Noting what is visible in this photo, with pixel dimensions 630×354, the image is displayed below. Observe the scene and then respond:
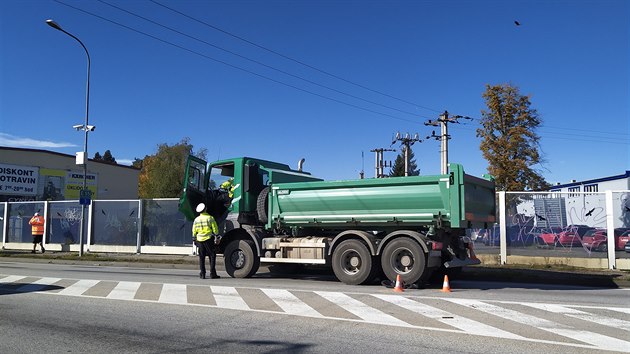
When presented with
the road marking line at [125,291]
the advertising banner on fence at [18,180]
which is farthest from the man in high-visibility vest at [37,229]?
the advertising banner on fence at [18,180]

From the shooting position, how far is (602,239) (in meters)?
14.8

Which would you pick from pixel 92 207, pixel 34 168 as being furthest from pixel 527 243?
pixel 34 168

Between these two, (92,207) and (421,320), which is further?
(92,207)

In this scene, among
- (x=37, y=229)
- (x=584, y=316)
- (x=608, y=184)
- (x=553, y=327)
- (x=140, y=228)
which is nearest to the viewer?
(x=553, y=327)

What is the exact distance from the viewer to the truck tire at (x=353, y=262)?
1083 centimetres

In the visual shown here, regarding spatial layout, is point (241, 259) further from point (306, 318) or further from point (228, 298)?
point (306, 318)

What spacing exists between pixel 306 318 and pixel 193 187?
275 inches

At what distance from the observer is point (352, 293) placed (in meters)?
9.72

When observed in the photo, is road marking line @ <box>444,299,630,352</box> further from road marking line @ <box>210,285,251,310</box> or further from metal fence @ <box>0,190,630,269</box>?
metal fence @ <box>0,190,630,269</box>

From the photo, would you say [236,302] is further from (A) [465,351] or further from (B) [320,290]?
(A) [465,351]

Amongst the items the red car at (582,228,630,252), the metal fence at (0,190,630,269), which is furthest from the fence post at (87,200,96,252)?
the red car at (582,228,630,252)

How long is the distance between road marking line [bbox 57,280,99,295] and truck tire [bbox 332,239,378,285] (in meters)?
5.25

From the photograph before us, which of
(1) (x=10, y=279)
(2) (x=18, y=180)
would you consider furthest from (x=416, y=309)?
(2) (x=18, y=180)

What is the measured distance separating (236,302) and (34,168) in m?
35.6
